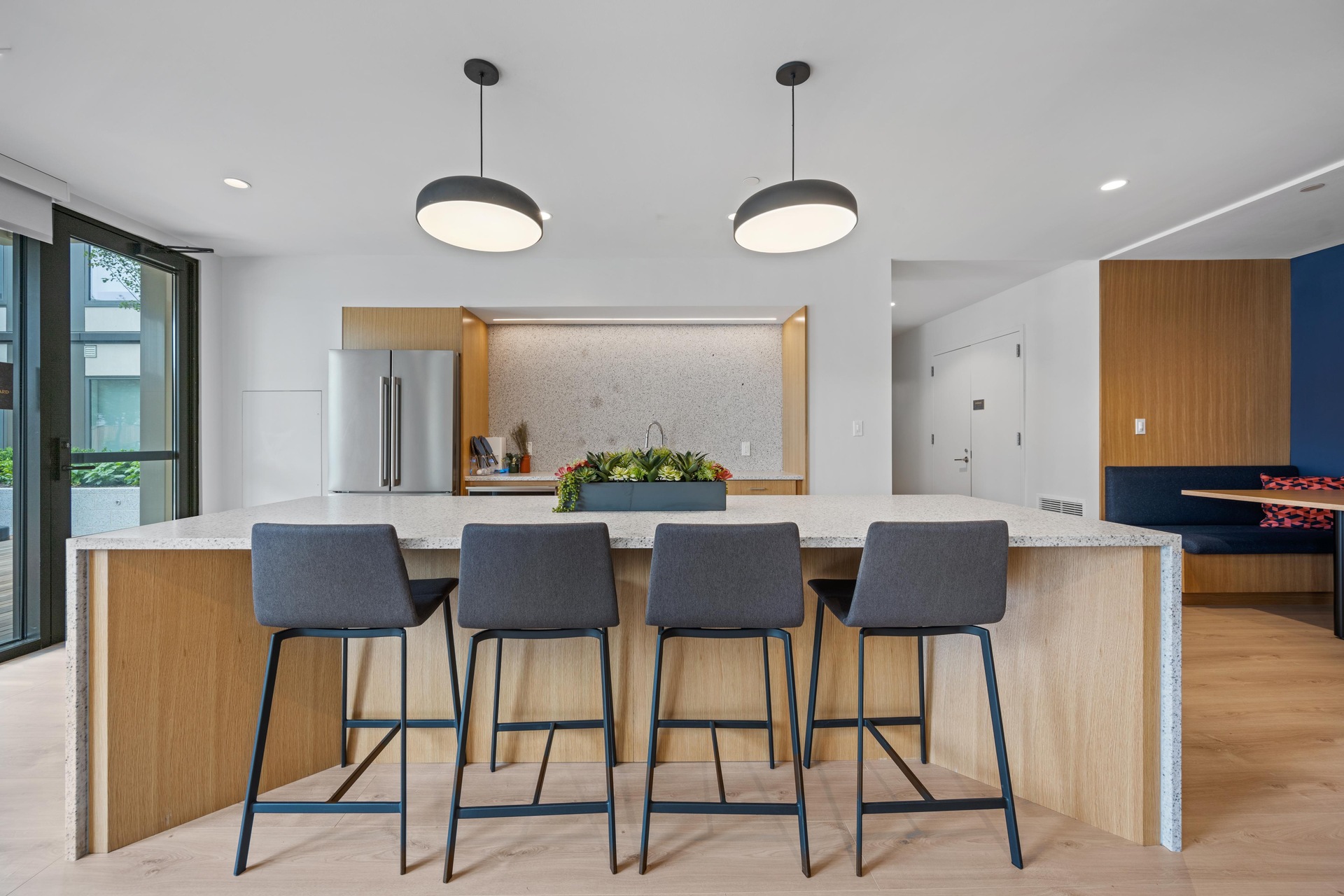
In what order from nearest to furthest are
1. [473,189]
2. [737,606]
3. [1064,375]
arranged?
[737,606]
[473,189]
[1064,375]

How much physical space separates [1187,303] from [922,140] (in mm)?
3159

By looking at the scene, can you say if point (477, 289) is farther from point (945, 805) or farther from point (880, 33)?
point (945, 805)

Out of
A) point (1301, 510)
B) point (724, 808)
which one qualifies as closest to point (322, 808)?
point (724, 808)

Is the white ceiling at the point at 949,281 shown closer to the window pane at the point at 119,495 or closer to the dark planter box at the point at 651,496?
the dark planter box at the point at 651,496

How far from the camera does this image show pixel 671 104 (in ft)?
7.64

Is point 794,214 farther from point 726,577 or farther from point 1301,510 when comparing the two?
point 1301,510

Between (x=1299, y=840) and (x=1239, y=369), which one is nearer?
(x=1299, y=840)

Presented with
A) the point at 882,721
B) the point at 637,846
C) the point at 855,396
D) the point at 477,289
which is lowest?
the point at 637,846

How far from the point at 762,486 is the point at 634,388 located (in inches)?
54.4

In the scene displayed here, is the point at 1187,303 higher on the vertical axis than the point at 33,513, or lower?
higher

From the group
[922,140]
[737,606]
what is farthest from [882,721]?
[922,140]

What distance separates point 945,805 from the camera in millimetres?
1486

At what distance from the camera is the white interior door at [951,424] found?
6.16m

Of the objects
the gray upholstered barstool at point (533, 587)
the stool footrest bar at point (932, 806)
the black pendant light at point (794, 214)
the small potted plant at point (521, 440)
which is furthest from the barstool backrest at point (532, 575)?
the small potted plant at point (521, 440)
